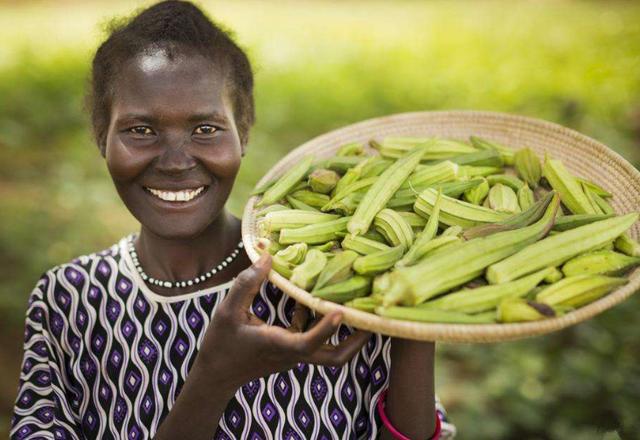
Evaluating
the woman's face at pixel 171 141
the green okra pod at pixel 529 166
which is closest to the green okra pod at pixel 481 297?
the green okra pod at pixel 529 166

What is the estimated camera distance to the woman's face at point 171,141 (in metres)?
2.34

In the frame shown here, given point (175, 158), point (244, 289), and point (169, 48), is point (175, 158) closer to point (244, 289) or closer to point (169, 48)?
point (169, 48)

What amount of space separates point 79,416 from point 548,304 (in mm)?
1833

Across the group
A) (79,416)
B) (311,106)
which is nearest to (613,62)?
(311,106)

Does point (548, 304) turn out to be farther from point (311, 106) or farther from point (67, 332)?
point (311, 106)

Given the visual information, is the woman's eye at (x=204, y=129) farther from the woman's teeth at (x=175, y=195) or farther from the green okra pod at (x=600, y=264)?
the green okra pod at (x=600, y=264)

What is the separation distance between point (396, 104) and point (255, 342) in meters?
6.01

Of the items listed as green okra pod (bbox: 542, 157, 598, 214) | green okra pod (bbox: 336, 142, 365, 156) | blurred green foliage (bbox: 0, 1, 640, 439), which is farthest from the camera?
blurred green foliage (bbox: 0, 1, 640, 439)

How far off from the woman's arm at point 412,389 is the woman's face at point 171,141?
886 mm

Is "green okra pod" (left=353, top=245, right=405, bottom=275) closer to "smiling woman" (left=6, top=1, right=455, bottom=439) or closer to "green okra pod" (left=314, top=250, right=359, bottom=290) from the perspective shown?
"green okra pod" (left=314, top=250, right=359, bottom=290)

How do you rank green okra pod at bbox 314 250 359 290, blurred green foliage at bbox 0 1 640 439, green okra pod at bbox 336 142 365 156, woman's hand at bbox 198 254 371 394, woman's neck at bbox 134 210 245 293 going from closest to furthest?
woman's hand at bbox 198 254 371 394 < green okra pod at bbox 314 250 359 290 < woman's neck at bbox 134 210 245 293 < green okra pod at bbox 336 142 365 156 < blurred green foliage at bbox 0 1 640 439

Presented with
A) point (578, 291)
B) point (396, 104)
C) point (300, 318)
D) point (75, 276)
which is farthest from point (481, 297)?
point (396, 104)

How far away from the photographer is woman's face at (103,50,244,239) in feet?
7.67

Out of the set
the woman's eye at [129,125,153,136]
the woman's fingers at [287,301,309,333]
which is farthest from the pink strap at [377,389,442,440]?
the woman's eye at [129,125,153,136]
